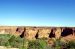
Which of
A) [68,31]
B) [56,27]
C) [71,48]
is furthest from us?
[56,27]

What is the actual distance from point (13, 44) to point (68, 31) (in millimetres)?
55850

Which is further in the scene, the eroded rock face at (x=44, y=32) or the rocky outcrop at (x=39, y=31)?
the eroded rock face at (x=44, y=32)

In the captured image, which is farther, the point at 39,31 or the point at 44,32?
the point at 39,31

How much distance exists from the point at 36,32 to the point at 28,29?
380 cm

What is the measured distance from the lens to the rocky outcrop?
366ft

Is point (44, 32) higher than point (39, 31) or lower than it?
lower

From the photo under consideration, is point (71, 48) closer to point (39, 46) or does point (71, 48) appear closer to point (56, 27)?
point (39, 46)

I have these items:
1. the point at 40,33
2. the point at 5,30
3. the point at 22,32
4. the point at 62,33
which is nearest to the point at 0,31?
the point at 5,30

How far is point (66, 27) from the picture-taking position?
11562 cm

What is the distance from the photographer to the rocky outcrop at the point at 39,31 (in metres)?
111

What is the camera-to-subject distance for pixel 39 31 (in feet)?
384

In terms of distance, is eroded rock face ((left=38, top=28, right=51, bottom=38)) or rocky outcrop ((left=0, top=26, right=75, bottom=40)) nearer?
rocky outcrop ((left=0, top=26, right=75, bottom=40))

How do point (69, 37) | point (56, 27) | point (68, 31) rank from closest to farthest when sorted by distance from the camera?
point (69, 37) → point (68, 31) → point (56, 27)

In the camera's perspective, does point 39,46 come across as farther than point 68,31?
No
